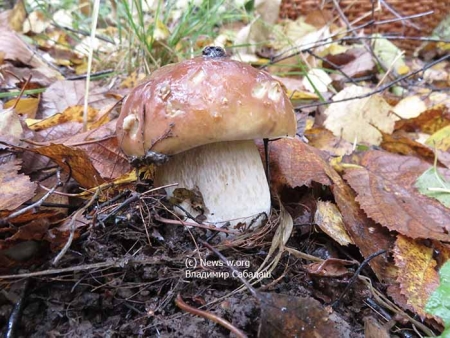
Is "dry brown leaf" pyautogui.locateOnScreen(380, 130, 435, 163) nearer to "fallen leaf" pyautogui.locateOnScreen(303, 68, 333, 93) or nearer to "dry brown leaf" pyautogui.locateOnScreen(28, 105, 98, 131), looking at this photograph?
"fallen leaf" pyautogui.locateOnScreen(303, 68, 333, 93)

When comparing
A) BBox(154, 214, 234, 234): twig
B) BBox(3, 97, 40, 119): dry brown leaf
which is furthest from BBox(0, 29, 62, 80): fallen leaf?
BBox(154, 214, 234, 234): twig

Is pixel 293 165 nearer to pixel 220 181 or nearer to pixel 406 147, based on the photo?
pixel 220 181

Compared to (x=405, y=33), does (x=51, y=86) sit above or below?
above

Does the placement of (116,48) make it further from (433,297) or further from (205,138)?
(433,297)

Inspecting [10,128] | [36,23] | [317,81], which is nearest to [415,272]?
[10,128]

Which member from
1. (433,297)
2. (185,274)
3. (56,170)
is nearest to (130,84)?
(56,170)

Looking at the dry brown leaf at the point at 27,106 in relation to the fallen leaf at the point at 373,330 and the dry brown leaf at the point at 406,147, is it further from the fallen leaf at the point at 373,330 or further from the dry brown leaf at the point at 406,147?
the dry brown leaf at the point at 406,147
